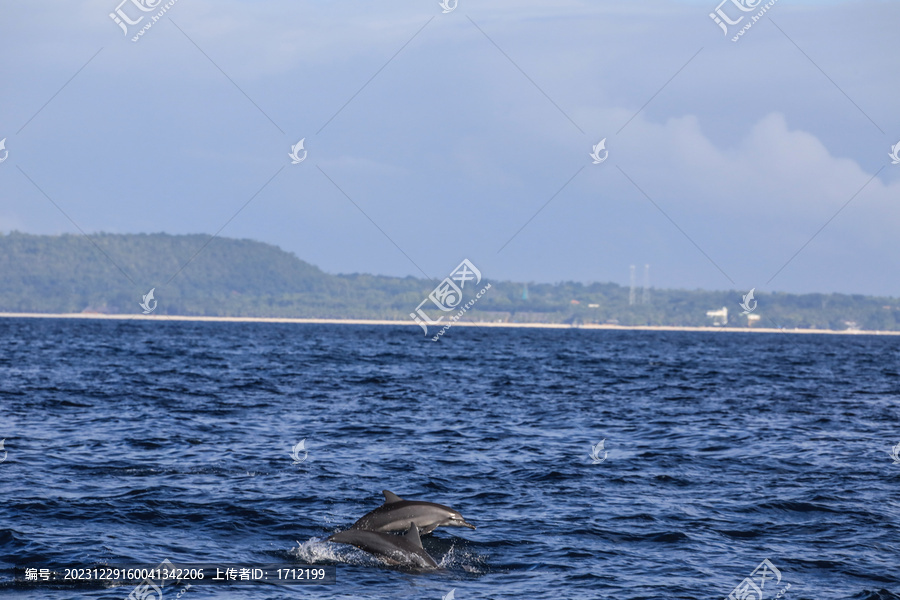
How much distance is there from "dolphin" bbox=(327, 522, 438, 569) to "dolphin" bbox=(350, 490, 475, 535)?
0.40 meters

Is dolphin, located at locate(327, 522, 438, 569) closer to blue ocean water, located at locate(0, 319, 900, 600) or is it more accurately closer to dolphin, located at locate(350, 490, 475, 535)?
blue ocean water, located at locate(0, 319, 900, 600)

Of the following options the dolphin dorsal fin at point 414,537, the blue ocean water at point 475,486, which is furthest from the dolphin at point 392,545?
the blue ocean water at point 475,486

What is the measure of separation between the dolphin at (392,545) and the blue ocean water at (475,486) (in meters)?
0.29

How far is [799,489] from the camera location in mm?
19703

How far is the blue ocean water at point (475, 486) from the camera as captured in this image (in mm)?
13633

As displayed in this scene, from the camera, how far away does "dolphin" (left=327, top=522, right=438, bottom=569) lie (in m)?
13.8

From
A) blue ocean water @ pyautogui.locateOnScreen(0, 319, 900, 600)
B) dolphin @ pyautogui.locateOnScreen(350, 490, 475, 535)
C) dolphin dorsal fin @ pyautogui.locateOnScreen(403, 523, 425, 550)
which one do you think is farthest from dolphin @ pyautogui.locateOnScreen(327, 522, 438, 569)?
dolphin @ pyautogui.locateOnScreen(350, 490, 475, 535)

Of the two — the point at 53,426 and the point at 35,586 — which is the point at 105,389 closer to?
the point at 53,426

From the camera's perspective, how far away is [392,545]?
45.8ft

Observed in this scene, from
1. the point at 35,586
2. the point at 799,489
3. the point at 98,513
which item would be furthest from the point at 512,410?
the point at 35,586

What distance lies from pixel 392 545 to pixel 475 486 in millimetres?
5772

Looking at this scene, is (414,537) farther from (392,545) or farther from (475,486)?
(475,486)

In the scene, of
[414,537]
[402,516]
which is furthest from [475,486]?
[414,537]

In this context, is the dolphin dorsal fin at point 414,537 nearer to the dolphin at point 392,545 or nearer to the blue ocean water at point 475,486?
the dolphin at point 392,545
